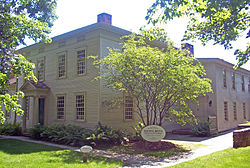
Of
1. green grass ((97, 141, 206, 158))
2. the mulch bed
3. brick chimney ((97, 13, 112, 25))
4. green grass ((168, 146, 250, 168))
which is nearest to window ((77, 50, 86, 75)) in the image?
brick chimney ((97, 13, 112, 25))

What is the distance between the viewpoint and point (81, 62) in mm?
15875

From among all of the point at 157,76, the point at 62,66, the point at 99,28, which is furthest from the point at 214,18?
the point at 62,66

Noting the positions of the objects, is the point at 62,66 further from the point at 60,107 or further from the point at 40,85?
the point at 60,107

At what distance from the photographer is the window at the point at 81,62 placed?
51.2 feet

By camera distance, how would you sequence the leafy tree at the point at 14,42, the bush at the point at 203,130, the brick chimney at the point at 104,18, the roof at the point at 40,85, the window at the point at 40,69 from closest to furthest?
the leafy tree at the point at 14,42
the brick chimney at the point at 104,18
the bush at the point at 203,130
the roof at the point at 40,85
the window at the point at 40,69

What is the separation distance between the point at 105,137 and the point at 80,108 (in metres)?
3.74

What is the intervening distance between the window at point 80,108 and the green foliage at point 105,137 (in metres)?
2.35

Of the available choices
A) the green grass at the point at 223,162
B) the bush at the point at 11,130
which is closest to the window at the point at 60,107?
the bush at the point at 11,130

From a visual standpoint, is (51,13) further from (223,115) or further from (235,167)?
(235,167)

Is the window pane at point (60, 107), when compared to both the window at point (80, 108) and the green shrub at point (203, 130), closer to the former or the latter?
the window at point (80, 108)

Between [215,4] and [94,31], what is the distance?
8.66 meters

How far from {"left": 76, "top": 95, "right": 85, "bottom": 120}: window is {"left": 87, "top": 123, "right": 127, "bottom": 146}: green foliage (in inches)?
92.7

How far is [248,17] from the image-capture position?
9.53 m

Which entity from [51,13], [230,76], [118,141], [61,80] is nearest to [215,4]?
[118,141]
